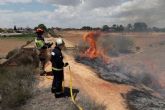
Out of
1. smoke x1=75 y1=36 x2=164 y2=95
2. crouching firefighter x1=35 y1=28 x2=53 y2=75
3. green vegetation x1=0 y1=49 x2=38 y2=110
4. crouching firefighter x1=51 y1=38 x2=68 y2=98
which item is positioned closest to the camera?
crouching firefighter x1=51 y1=38 x2=68 y2=98

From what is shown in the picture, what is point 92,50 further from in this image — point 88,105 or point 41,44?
point 88,105

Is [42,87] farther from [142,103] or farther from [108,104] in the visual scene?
[142,103]

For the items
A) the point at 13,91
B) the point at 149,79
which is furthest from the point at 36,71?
the point at 149,79

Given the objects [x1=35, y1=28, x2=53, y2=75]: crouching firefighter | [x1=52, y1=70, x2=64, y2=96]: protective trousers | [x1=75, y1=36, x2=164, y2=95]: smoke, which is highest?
[x1=35, y1=28, x2=53, y2=75]: crouching firefighter

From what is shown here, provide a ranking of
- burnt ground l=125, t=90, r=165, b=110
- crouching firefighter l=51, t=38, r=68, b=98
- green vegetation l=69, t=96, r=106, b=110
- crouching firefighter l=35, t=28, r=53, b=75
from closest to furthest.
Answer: green vegetation l=69, t=96, r=106, b=110
crouching firefighter l=51, t=38, r=68, b=98
burnt ground l=125, t=90, r=165, b=110
crouching firefighter l=35, t=28, r=53, b=75

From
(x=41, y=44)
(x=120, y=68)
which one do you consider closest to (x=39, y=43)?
(x=41, y=44)

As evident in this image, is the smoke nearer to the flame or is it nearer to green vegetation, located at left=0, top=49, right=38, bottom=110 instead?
the flame

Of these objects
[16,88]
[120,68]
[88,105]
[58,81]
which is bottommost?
[120,68]

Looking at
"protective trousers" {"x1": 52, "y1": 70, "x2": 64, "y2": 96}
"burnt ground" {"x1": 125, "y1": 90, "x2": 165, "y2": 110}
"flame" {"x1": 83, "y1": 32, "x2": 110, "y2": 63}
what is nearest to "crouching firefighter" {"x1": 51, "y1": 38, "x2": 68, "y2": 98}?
"protective trousers" {"x1": 52, "y1": 70, "x2": 64, "y2": 96}

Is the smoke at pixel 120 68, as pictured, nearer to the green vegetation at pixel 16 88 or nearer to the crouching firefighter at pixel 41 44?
the crouching firefighter at pixel 41 44

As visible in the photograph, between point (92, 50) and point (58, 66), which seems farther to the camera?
point (92, 50)

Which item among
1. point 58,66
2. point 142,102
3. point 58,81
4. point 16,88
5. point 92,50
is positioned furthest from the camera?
point 92,50

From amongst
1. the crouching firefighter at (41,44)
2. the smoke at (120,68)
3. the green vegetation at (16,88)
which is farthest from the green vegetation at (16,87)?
the smoke at (120,68)

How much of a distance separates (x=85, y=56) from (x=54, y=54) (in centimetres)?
1614
